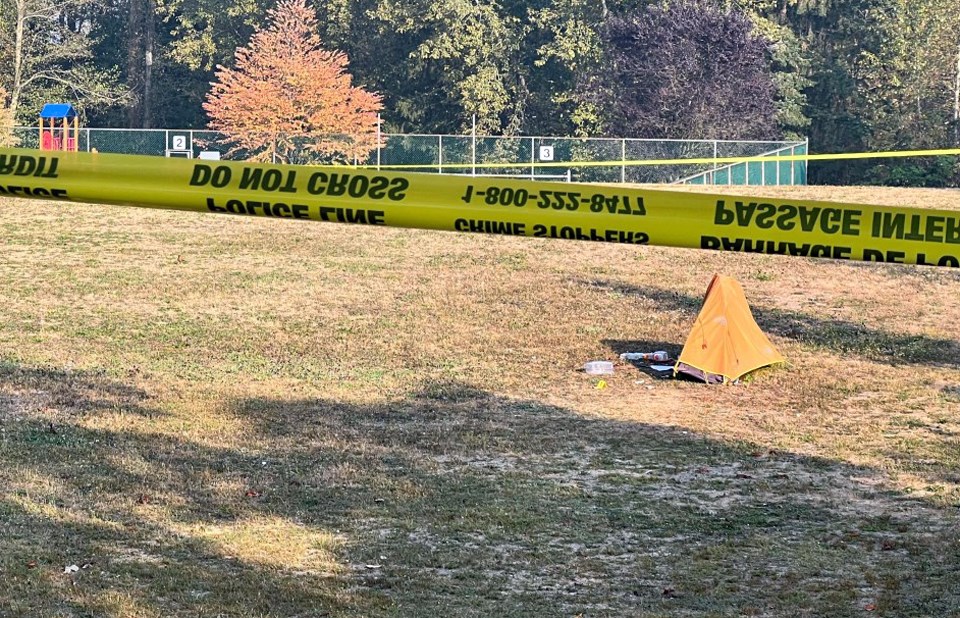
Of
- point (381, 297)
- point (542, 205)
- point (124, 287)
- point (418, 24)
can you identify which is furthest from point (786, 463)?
point (418, 24)

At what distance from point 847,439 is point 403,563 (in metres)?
5.59

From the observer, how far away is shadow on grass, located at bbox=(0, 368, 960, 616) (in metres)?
8.38

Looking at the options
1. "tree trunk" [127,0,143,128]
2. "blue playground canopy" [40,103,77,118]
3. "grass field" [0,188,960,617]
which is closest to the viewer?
"grass field" [0,188,960,617]

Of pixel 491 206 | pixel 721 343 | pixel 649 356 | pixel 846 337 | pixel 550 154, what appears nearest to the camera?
pixel 491 206

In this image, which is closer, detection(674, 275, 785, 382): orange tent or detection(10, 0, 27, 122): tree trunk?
detection(674, 275, 785, 382): orange tent

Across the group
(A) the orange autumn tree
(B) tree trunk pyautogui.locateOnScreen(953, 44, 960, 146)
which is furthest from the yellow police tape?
(B) tree trunk pyautogui.locateOnScreen(953, 44, 960, 146)

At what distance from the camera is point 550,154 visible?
48656mm

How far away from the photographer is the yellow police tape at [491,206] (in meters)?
5.71

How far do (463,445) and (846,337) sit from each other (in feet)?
26.3

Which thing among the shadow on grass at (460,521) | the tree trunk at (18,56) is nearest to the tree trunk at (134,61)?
the tree trunk at (18,56)

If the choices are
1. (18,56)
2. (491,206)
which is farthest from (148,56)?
(491,206)

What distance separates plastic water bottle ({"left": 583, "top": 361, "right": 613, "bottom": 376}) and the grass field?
181 mm

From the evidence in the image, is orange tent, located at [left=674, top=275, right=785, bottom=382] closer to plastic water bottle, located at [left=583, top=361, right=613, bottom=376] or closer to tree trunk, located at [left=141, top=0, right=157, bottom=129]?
plastic water bottle, located at [left=583, top=361, right=613, bottom=376]

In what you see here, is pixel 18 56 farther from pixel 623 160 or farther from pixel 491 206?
pixel 491 206
